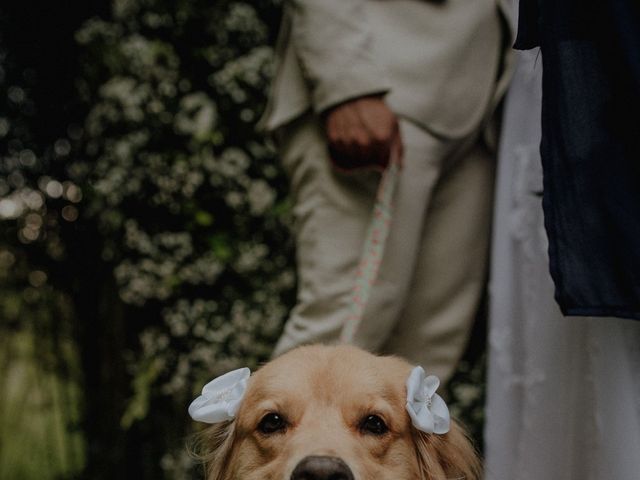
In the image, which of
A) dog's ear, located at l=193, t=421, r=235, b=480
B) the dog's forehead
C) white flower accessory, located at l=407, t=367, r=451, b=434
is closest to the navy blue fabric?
white flower accessory, located at l=407, t=367, r=451, b=434

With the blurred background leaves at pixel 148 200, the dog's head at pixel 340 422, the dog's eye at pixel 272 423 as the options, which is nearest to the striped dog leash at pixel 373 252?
the dog's head at pixel 340 422

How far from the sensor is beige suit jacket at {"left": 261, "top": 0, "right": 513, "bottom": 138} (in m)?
2.38

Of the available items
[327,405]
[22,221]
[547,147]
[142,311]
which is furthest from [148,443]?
[547,147]

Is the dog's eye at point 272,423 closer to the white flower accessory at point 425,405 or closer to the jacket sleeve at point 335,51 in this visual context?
the white flower accessory at point 425,405

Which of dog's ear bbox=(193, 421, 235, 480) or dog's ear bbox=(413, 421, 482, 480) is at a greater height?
dog's ear bbox=(193, 421, 235, 480)

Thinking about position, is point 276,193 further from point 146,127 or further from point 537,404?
point 537,404

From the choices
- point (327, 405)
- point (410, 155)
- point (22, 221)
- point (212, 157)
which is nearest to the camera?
point (327, 405)

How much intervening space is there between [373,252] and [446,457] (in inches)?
25.5

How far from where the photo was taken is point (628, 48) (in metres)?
1.53

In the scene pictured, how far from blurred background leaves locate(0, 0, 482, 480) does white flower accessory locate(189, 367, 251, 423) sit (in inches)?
69.1

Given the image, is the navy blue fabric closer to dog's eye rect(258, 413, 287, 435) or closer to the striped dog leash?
the striped dog leash

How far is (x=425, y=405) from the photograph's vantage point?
1.87 metres

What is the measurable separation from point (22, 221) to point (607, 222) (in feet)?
11.8

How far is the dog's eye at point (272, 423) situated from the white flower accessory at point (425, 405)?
0.36 meters
